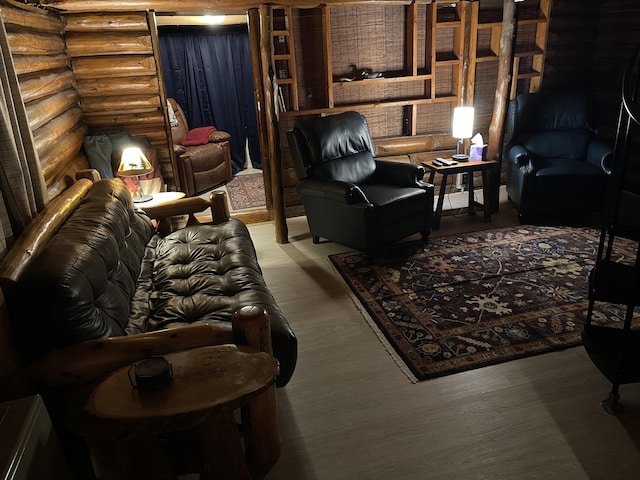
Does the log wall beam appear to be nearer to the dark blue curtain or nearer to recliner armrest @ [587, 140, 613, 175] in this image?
the dark blue curtain

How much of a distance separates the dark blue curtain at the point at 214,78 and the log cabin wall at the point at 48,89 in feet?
7.60

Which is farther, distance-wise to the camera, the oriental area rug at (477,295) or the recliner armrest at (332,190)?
the recliner armrest at (332,190)

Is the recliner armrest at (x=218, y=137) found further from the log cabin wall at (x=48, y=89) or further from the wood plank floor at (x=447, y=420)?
the wood plank floor at (x=447, y=420)

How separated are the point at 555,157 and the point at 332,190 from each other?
231 cm

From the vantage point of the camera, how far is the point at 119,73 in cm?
416

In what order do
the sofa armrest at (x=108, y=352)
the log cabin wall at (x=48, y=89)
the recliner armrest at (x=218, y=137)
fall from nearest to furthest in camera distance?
the sofa armrest at (x=108, y=352) < the log cabin wall at (x=48, y=89) < the recliner armrest at (x=218, y=137)

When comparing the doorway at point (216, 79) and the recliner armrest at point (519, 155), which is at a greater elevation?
the doorway at point (216, 79)

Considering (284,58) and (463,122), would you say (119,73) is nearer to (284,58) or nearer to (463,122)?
(284,58)

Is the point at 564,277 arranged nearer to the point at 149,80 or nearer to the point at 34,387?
the point at 34,387

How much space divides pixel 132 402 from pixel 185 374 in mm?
175

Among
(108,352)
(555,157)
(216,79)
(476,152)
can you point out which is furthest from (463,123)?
(108,352)

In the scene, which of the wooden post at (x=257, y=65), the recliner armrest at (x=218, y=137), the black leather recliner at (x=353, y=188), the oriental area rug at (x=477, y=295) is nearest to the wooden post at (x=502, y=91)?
the oriental area rug at (x=477, y=295)

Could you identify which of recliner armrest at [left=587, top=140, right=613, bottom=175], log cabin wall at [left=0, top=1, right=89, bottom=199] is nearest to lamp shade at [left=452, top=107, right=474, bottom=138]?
recliner armrest at [left=587, top=140, right=613, bottom=175]

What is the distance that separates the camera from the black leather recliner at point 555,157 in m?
4.13
